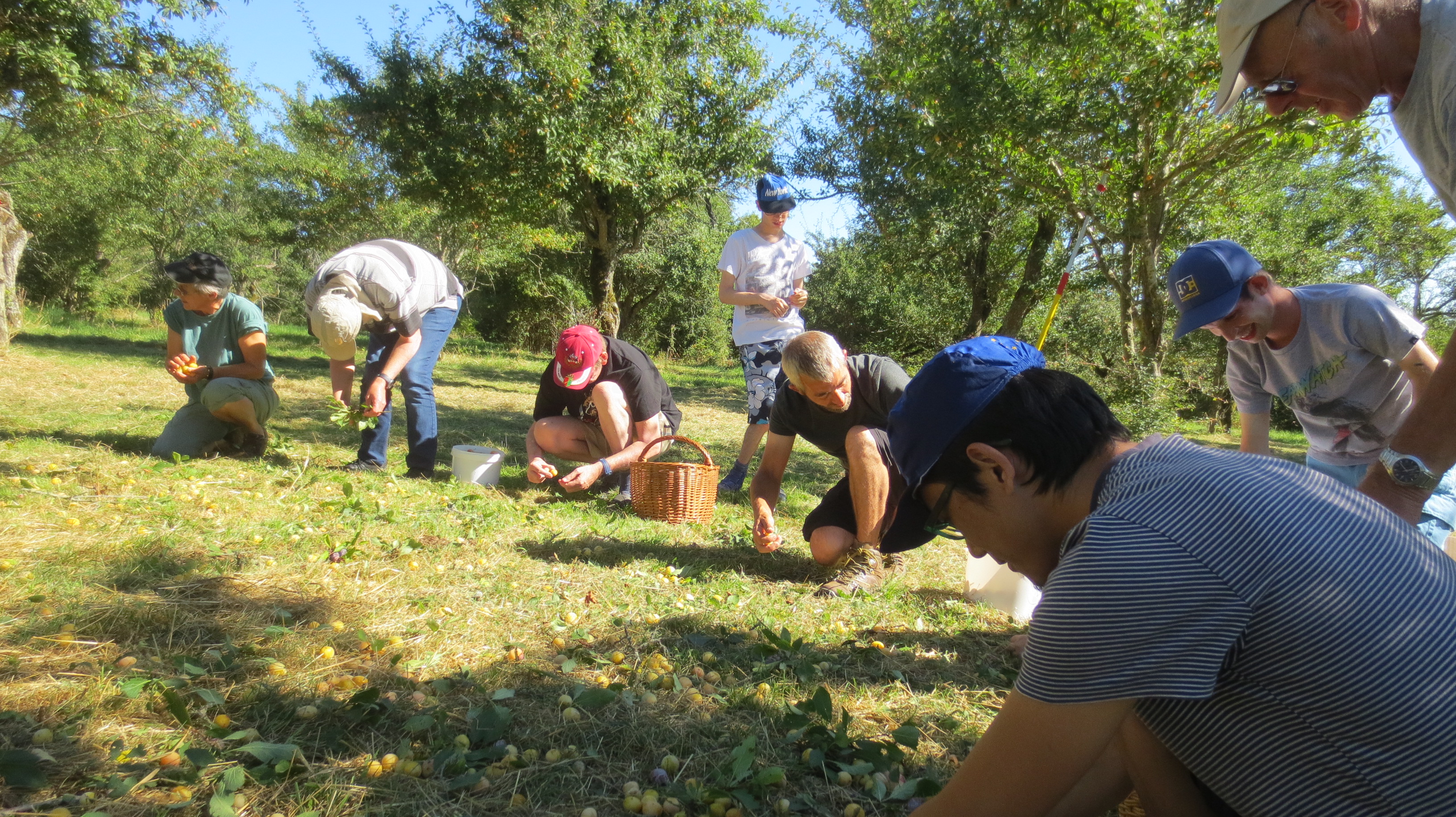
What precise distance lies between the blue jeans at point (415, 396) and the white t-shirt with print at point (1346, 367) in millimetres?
4447

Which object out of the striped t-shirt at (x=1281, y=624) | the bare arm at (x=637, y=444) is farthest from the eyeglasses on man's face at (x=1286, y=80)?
the bare arm at (x=637, y=444)

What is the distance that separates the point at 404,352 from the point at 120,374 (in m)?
Result: 6.72

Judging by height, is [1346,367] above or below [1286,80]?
below

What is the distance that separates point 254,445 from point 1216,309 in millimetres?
5770

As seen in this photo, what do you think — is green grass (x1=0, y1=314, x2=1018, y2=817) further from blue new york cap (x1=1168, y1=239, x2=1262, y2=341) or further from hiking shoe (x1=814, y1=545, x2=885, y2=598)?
blue new york cap (x1=1168, y1=239, x2=1262, y2=341)

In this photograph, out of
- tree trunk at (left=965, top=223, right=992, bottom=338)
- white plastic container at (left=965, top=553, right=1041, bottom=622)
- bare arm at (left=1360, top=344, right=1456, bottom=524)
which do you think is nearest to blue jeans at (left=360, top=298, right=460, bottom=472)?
white plastic container at (left=965, top=553, right=1041, bottom=622)

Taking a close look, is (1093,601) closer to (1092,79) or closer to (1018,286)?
(1092,79)

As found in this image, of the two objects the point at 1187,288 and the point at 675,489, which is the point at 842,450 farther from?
the point at 1187,288

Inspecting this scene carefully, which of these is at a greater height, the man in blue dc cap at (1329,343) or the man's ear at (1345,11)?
the man's ear at (1345,11)

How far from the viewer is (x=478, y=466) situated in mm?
4973

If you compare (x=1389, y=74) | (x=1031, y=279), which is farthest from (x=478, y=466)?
(x=1031, y=279)

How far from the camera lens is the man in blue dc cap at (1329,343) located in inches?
98.6

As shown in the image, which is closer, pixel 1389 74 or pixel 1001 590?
pixel 1389 74

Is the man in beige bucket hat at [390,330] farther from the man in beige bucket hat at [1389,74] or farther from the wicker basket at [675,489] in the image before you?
the man in beige bucket hat at [1389,74]
